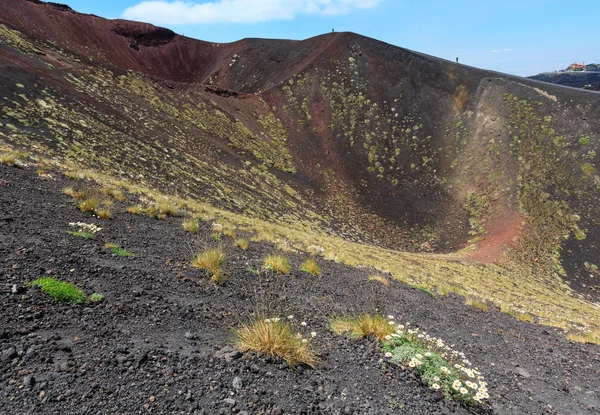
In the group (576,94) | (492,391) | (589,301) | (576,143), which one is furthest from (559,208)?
(492,391)

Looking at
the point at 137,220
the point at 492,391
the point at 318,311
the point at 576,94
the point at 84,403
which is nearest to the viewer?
the point at 84,403

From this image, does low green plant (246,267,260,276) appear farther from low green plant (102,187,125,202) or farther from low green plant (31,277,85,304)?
low green plant (102,187,125,202)

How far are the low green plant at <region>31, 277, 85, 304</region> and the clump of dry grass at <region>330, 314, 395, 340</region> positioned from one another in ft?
14.0

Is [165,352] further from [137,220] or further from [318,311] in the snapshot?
[137,220]

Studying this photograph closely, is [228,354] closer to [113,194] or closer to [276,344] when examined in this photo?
[276,344]

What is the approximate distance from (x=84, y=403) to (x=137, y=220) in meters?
9.58

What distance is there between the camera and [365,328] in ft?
19.7

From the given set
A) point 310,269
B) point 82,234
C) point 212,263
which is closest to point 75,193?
point 82,234

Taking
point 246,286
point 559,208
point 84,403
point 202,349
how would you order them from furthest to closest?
point 559,208 < point 246,286 < point 202,349 < point 84,403

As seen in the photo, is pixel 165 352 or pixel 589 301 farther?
pixel 589 301

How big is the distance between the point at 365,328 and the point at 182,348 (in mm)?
3032

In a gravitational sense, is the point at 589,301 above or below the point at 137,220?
below

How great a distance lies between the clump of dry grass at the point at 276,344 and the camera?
4.77 m

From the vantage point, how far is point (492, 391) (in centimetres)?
573
